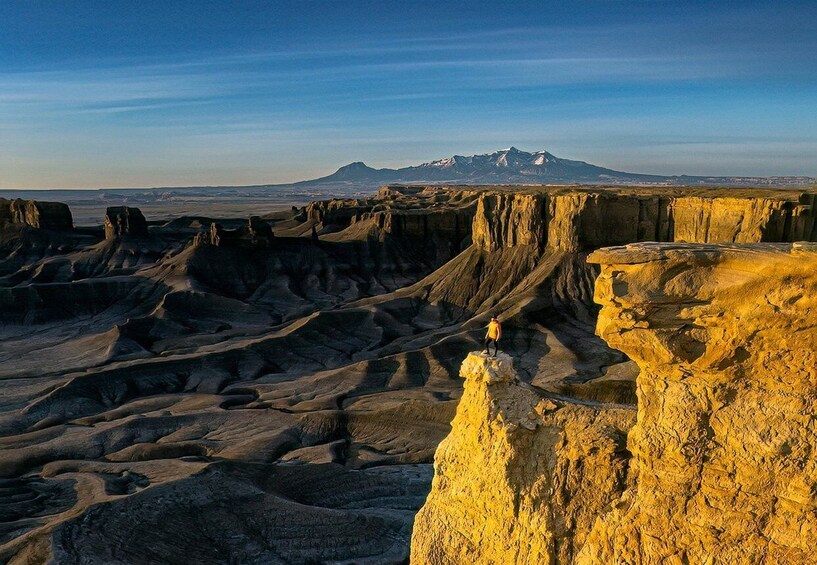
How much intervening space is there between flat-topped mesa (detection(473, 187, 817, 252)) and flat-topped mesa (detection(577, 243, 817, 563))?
3372cm

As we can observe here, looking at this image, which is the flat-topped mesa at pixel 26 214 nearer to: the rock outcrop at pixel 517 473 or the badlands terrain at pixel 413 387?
the badlands terrain at pixel 413 387

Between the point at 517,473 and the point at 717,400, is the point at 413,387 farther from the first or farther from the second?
the point at 717,400

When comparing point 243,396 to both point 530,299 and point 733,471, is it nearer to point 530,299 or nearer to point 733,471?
point 530,299

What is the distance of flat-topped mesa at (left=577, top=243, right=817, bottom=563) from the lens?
9125 mm

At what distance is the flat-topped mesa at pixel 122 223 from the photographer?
100875 mm

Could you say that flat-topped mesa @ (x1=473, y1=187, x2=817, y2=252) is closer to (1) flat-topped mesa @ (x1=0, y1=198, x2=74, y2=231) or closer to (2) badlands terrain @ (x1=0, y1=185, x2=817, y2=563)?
(2) badlands terrain @ (x1=0, y1=185, x2=817, y2=563)

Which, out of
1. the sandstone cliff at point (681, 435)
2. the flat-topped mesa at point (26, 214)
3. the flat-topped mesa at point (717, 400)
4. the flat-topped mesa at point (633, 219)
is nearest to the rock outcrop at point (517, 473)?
the sandstone cliff at point (681, 435)

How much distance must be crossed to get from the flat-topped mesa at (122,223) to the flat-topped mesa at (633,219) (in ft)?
197

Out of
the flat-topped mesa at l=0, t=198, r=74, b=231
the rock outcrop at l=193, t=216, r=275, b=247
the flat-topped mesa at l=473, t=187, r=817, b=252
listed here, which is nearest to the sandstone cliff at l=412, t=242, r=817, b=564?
the flat-topped mesa at l=473, t=187, r=817, b=252

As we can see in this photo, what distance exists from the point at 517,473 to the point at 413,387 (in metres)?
35.4

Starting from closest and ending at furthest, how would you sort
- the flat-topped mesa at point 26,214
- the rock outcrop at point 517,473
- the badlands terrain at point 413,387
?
the badlands terrain at point 413,387 < the rock outcrop at point 517,473 < the flat-topped mesa at point 26,214

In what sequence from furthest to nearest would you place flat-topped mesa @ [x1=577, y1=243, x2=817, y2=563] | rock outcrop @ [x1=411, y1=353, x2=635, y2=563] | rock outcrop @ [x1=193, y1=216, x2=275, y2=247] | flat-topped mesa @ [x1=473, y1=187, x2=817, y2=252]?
1. rock outcrop @ [x1=193, y1=216, x2=275, y2=247]
2. flat-topped mesa @ [x1=473, y1=187, x2=817, y2=252]
3. rock outcrop @ [x1=411, y1=353, x2=635, y2=563]
4. flat-topped mesa @ [x1=577, y1=243, x2=817, y2=563]

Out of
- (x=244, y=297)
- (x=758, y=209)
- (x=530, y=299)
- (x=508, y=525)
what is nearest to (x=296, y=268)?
(x=244, y=297)

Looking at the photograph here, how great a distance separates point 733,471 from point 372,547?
1637cm
